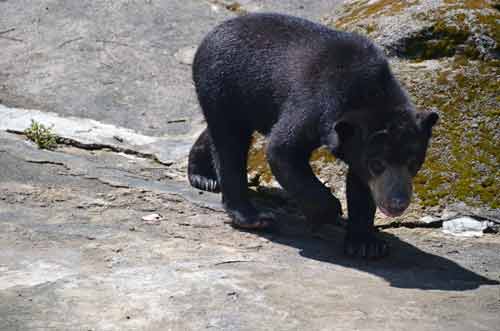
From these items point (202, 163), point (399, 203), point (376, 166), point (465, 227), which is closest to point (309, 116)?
point (376, 166)

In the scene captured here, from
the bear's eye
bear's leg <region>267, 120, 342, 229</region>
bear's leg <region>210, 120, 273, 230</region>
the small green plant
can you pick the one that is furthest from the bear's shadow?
the small green plant

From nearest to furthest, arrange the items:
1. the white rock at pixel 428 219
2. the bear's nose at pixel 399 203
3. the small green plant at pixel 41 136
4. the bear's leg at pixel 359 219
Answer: the bear's nose at pixel 399 203, the bear's leg at pixel 359 219, the white rock at pixel 428 219, the small green plant at pixel 41 136

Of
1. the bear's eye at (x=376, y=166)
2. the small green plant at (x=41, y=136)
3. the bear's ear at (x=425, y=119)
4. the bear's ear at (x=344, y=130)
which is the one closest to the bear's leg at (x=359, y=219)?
the bear's eye at (x=376, y=166)

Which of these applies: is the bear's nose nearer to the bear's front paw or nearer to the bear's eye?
the bear's eye

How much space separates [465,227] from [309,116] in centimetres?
157

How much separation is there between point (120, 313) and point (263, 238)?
2005 millimetres

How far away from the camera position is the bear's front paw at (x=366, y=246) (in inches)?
230

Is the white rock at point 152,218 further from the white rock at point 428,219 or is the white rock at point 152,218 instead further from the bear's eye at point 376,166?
the white rock at point 428,219

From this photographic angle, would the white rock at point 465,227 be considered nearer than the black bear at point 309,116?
No

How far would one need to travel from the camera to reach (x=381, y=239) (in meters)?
6.10

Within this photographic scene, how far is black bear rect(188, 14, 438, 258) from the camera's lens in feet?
18.0

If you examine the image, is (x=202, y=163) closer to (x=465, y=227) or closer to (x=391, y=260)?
(x=391, y=260)

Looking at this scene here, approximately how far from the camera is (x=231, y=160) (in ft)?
21.7

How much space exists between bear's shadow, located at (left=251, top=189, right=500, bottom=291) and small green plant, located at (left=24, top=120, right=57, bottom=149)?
2.15 meters
